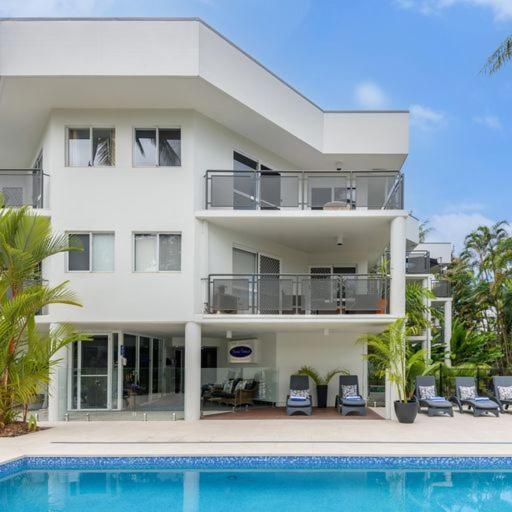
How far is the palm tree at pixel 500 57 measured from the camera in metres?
17.8

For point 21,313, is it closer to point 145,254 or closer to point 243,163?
point 145,254

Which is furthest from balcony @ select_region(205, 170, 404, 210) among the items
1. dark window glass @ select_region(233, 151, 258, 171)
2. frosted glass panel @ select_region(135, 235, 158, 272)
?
frosted glass panel @ select_region(135, 235, 158, 272)

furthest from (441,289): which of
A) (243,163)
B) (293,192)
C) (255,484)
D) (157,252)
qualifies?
(255,484)

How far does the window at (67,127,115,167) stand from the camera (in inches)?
640

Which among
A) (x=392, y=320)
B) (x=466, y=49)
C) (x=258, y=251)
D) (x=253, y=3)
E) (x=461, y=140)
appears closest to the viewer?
(x=392, y=320)

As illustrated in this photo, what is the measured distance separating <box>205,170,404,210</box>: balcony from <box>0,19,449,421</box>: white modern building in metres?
0.04

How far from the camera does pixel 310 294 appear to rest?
53.3 feet

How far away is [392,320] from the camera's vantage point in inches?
619

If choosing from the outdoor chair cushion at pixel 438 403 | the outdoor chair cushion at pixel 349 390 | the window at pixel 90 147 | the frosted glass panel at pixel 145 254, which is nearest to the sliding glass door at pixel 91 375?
the frosted glass panel at pixel 145 254

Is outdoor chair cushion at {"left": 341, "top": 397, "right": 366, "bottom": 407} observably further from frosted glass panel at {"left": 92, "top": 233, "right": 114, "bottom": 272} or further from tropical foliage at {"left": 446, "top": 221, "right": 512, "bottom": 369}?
tropical foliage at {"left": 446, "top": 221, "right": 512, "bottom": 369}

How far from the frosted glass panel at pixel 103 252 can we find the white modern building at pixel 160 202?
0.04 meters

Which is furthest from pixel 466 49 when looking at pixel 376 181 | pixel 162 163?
pixel 162 163

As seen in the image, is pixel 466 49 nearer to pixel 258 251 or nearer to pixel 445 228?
pixel 445 228

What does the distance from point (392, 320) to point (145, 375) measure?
7470 mm
